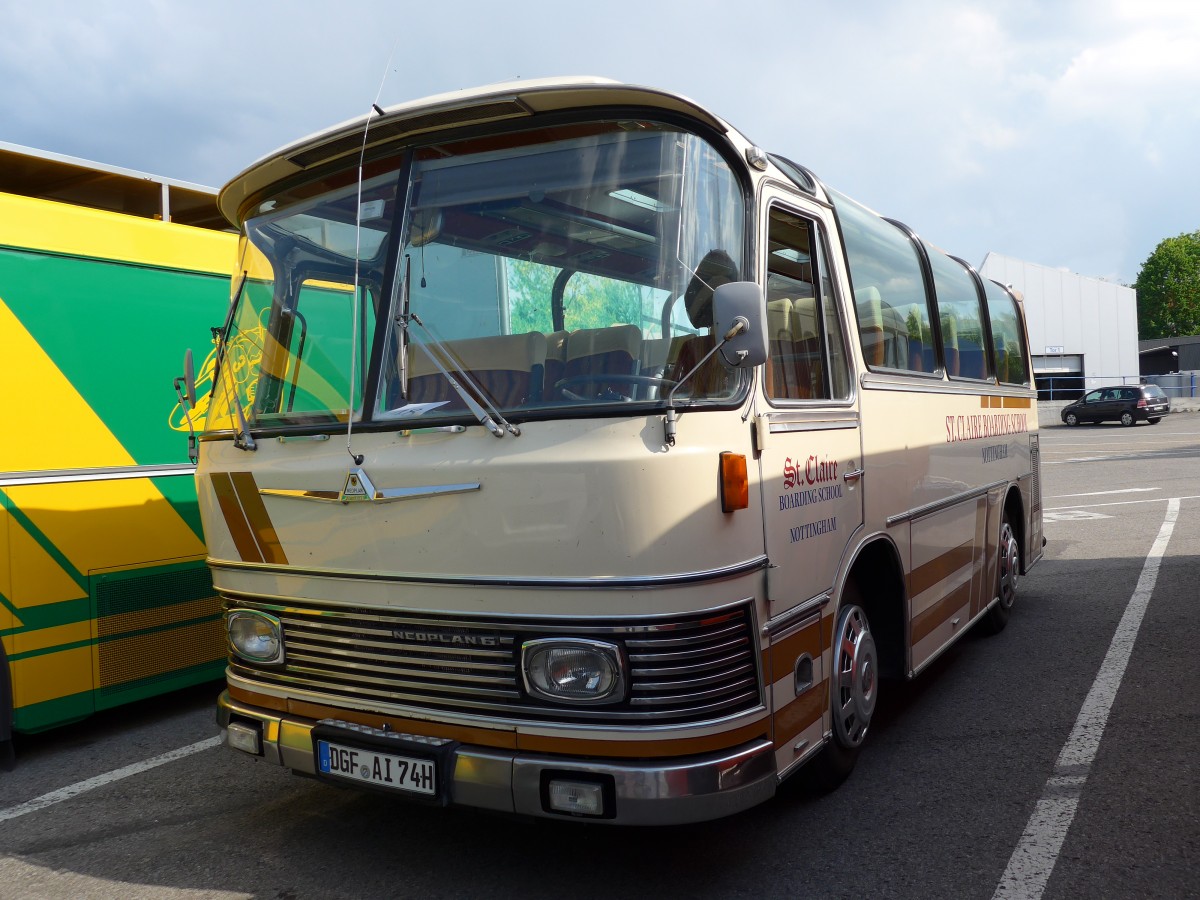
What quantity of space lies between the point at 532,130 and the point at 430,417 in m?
1.10

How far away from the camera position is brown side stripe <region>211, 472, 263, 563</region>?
13.5 ft

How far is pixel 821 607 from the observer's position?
4.16 metres

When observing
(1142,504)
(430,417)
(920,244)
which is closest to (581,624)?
(430,417)

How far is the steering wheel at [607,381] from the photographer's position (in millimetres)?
3457

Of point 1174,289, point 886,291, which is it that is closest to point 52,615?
point 886,291

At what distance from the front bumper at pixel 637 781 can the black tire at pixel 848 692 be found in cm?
89

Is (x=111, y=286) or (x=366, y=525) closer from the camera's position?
(x=366, y=525)

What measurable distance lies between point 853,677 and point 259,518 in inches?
101

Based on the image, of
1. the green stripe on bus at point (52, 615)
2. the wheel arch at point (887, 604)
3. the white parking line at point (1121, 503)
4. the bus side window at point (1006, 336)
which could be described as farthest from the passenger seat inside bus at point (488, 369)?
the white parking line at point (1121, 503)

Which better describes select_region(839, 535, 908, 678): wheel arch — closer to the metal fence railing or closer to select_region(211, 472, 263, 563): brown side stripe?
select_region(211, 472, 263, 563): brown side stripe

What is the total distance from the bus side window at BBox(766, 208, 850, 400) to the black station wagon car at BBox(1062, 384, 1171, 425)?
41.2 m

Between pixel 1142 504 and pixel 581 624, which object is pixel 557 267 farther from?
pixel 1142 504

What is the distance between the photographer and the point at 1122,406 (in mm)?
41250

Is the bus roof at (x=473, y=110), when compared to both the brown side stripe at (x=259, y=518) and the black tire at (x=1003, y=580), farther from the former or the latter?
the black tire at (x=1003, y=580)
